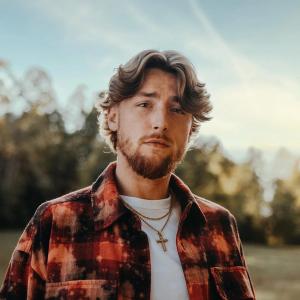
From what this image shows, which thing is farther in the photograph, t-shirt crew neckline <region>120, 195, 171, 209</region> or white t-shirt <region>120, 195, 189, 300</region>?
t-shirt crew neckline <region>120, 195, 171, 209</region>

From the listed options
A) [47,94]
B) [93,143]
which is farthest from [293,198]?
[47,94]

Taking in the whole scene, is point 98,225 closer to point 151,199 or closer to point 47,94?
point 151,199

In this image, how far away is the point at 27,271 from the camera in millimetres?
2152

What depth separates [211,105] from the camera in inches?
113

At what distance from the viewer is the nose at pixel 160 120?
2.40 metres

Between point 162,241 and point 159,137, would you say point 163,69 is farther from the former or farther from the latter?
point 162,241

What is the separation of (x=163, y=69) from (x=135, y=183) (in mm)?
624

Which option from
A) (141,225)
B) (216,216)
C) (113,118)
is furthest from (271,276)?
(141,225)

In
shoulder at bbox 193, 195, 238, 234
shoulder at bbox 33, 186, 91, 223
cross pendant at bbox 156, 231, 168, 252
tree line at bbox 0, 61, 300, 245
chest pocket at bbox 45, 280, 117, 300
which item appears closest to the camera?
chest pocket at bbox 45, 280, 117, 300

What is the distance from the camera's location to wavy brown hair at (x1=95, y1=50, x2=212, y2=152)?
8.30ft

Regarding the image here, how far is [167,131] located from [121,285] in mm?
774

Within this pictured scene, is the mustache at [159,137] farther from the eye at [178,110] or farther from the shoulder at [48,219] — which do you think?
the shoulder at [48,219]

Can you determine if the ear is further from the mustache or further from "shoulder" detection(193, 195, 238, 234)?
"shoulder" detection(193, 195, 238, 234)

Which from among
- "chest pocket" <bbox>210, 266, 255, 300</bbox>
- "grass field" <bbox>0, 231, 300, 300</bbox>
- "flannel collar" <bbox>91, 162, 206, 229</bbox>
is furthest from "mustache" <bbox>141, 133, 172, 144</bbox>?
"grass field" <bbox>0, 231, 300, 300</bbox>
